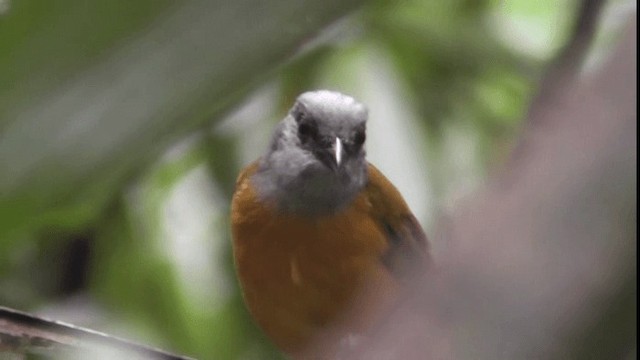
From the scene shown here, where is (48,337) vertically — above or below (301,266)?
above

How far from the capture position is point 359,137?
254cm

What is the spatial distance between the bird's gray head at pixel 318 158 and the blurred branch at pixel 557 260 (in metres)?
2.04

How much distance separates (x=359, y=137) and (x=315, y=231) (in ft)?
0.88

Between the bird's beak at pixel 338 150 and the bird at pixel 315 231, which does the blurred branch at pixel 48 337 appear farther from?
the bird's beak at pixel 338 150

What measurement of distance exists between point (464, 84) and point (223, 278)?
2.84 ft

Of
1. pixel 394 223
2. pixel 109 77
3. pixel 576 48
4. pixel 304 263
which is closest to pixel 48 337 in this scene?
pixel 109 77

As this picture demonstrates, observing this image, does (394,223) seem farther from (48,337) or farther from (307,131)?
(48,337)

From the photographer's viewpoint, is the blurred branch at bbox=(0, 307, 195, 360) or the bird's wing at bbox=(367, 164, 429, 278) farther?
the bird's wing at bbox=(367, 164, 429, 278)

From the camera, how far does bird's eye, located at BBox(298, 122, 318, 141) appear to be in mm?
2521

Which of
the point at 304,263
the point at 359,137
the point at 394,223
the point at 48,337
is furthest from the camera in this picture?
the point at 394,223

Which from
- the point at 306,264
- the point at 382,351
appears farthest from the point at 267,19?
the point at 306,264

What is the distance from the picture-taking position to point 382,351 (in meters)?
0.45

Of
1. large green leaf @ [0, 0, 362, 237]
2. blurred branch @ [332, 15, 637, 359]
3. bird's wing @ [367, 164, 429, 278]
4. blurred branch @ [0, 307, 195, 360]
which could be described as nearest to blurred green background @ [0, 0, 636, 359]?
bird's wing @ [367, 164, 429, 278]

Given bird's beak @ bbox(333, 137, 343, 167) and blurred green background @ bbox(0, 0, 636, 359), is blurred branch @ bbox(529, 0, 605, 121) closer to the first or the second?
blurred green background @ bbox(0, 0, 636, 359)
